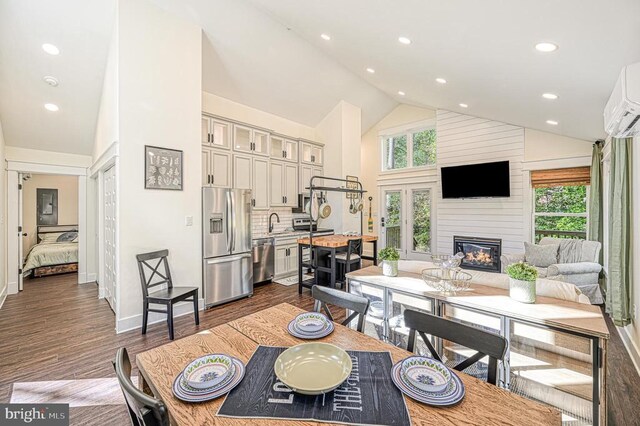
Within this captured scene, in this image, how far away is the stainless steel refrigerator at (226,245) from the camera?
3840mm

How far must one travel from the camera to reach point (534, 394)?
1711 millimetres

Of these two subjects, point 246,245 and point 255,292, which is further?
point 255,292

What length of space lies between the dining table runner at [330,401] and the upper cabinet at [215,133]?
169 inches

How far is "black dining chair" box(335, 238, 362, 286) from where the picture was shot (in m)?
4.49

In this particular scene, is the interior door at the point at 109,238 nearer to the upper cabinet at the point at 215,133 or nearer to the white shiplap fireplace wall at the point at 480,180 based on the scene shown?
the upper cabinet at the point at 215,133

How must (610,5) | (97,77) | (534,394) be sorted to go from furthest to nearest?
(97,77), (534,394), (610,5)

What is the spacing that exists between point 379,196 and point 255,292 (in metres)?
4.48

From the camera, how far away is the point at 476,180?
19.1 ft

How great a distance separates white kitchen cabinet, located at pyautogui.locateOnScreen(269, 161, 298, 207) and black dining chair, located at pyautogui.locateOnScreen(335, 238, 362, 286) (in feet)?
6.27

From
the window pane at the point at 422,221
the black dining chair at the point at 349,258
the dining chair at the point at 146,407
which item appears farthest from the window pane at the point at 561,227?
the dining chair at the point at 146,407

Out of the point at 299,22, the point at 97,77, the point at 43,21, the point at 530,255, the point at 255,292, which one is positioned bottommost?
the point at 255,292

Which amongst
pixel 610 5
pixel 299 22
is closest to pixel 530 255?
pixel 610 5

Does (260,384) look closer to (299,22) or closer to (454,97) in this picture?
(299,22)

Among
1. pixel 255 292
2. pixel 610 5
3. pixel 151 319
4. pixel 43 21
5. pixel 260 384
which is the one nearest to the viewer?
pixel 260 384
